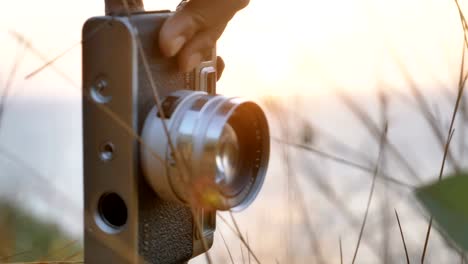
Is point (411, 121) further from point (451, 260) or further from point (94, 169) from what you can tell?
point (94, 169)

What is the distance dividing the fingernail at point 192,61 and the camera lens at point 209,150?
0.03m

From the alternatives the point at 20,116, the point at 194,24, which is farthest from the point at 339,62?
the point at 194,24

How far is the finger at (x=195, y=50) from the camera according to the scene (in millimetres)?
795

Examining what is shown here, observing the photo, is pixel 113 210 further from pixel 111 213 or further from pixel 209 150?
pixel 209 150

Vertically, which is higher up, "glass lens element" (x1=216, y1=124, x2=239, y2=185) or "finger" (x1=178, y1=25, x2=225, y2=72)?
"finger" (x1=178, y1=25, x2=225, y2=72)

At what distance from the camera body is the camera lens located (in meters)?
0.02

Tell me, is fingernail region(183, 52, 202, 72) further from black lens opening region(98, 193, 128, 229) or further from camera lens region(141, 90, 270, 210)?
black lens opening region(98, 193, 128, 229)

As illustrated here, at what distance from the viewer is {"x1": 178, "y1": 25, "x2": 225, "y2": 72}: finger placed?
2.61 feet

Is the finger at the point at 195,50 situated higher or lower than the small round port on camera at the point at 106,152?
higher

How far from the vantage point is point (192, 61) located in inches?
31.8

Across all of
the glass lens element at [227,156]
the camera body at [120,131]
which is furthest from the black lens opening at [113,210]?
the glass lens element at [227,156]

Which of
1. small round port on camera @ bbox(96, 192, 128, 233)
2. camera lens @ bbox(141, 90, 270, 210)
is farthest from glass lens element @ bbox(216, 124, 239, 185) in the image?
small round port on camera @ bbox(96, 192, 128, 233)

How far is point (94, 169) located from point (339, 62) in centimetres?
117

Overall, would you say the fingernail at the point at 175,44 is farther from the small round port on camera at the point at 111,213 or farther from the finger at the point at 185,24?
the small round port on camera at the point at 111,213
